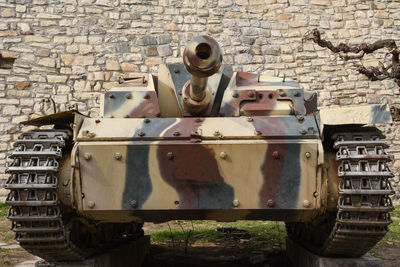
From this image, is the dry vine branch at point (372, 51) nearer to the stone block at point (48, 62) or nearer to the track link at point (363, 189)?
the stone block at point (48, 62)

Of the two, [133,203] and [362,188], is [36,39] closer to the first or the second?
[133,203]

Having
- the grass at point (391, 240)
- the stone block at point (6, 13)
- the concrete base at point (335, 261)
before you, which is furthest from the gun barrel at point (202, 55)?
the stone block at point (6, 13)

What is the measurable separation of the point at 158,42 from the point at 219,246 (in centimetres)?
554

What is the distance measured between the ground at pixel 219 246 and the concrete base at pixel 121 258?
6.7 inches

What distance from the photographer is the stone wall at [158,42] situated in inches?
468

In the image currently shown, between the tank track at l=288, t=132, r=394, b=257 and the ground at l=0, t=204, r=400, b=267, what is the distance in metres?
2.04

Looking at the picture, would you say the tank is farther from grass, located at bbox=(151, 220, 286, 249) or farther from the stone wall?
the stone wall

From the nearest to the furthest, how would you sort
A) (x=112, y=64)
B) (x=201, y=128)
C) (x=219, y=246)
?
(x=201, y=128) < (x=219, y=246) < (x=112, y=64)

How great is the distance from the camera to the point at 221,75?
623cm

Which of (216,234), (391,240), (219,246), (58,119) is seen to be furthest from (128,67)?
(58,119)

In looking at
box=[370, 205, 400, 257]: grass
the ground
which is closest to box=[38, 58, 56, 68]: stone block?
the ground

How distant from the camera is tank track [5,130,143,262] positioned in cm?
462

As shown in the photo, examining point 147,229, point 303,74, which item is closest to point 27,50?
point 147,229

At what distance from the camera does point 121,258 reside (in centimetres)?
641
